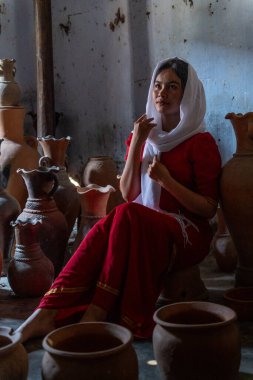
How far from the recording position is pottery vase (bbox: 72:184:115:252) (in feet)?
12.1

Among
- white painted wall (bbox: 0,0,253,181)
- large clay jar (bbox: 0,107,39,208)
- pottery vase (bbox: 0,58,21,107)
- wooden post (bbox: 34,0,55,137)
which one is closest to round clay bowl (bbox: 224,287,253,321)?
white painted wall (bbox: 0,0,253,181)

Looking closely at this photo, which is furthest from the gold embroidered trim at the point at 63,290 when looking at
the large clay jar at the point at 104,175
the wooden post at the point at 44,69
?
the wooden post at the point at 44,69

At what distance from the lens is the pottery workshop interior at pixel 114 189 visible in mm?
1958

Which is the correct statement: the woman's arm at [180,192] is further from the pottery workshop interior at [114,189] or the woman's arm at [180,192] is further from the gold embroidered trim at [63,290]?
the gold embroidered trim at [63,290]

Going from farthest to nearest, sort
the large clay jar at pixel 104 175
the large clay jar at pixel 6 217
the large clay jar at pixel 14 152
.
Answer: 1. the large clay jar at pixel 104 175
2. the large clay jar at pixel 14 152
3. the large clay jar at pixel 6 217

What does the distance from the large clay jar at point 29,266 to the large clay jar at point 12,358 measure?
54.3 inches

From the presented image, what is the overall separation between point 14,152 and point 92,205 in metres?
1.33

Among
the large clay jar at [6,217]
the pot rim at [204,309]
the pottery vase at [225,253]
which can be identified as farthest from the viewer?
the large clay jar at [6,217]

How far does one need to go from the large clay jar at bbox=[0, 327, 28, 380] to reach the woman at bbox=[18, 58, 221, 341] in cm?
60

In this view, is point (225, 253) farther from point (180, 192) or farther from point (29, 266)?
point (29, 266)

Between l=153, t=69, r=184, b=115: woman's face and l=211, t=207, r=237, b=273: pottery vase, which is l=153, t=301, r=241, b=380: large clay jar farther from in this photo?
l=211, t=207, r=237, b=273: pottery vase

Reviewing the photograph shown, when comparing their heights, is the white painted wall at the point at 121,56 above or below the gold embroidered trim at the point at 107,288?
above

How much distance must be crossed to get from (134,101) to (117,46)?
23.4 inches

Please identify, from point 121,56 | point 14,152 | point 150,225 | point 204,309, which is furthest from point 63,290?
point 121,56
